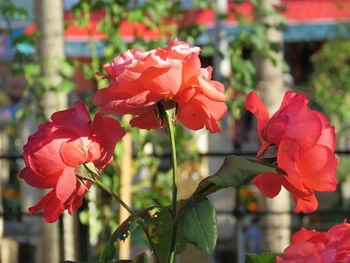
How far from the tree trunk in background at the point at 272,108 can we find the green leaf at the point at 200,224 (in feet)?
10.6

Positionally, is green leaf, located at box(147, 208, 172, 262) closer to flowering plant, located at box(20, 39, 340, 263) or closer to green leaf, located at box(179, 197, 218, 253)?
flowering plant, located at box(20, 39, 340, 263)

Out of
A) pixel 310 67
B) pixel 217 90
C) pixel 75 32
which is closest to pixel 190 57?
pixel 217 90

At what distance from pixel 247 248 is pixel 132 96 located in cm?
434

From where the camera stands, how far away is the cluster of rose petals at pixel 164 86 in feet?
3.27

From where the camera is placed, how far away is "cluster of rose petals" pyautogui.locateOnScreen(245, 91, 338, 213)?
93 centimetres

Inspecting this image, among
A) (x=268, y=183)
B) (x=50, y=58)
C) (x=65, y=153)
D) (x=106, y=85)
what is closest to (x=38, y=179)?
(x=65, y=153)

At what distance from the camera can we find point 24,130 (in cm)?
496

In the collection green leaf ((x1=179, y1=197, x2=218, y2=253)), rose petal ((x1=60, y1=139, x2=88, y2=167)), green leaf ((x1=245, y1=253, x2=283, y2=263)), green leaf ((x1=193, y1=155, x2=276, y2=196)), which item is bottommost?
green leaf ((x1=245, y1=253, x2=283, y2=263))

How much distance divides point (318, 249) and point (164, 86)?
0.28m

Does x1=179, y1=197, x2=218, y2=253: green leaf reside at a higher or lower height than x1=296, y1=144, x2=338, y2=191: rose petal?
lower

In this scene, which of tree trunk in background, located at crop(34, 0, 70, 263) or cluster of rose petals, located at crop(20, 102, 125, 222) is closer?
cluster of rose petals, located at crop(20, 102, 125, 222)

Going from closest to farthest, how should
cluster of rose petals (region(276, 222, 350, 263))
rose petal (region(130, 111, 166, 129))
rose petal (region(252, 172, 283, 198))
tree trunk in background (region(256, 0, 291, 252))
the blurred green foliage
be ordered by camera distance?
cluster of rose petals (region(276, 222, 350, 263))
rose petal (region(252, 172, 283, 198))
rose petal (region(130, 111, 166, 129))
tree trunk in background (region(256, 0, 291, 252))
the blurred green foliage

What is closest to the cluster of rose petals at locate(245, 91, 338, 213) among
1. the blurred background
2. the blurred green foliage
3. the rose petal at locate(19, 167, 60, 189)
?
the rose petal at locate(19, 167, 60, 189)

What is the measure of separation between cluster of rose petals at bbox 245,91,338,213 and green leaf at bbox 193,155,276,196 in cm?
3
